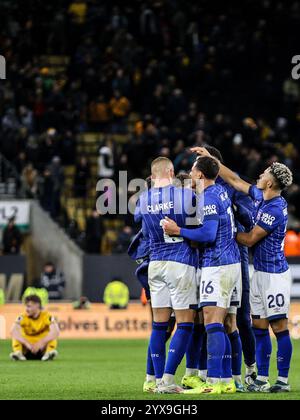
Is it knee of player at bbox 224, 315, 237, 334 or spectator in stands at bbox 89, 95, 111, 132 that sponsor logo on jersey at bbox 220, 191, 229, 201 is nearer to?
knee of player at bbox 224, 315, 237, 334

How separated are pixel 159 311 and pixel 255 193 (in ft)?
5.40

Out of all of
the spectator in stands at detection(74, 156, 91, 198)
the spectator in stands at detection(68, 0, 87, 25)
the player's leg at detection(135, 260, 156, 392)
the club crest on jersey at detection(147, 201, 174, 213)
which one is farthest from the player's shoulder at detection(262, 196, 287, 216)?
the spectator in stands at detection(68, 0, 87, 25)

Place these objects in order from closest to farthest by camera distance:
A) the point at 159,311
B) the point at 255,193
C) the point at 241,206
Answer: the point at 159,311, the point at 255,193, the point at 241,206

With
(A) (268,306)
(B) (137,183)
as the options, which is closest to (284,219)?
(A) (268,306)

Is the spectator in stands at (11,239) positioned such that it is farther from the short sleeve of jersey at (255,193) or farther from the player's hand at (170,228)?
the player's hand at (170,228)

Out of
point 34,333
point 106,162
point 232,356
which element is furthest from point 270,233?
point 106,162

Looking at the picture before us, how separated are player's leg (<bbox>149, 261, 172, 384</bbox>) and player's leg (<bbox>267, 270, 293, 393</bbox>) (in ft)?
3.68

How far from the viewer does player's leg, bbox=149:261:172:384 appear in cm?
1278

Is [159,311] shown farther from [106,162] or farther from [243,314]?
[106,162]

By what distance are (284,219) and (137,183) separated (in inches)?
636

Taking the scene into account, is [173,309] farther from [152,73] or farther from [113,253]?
[152,73]

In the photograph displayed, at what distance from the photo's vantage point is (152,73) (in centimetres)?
3450

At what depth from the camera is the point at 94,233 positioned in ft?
98.3
